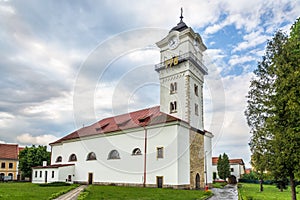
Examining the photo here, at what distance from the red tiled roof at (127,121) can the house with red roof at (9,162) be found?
20.3 m

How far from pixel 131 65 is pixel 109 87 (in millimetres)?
2929

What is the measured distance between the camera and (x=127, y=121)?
31547mm

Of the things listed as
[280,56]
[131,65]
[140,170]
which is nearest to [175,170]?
[140,170]

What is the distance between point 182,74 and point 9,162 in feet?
137

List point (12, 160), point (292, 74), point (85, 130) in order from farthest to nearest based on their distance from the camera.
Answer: point (12, 160) < point (85, 130) < point (292, 74)

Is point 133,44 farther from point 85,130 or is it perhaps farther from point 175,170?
point 85,130

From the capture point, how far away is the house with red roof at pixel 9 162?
169ft

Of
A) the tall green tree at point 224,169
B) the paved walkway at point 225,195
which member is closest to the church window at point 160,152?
the paved walkway at point 225,195

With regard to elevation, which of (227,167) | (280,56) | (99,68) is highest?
(99,68)

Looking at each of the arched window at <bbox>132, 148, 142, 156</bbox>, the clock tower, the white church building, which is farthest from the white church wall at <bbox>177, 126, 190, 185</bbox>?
the arched window at <bbox>132, 148, 142, 156</bbox>

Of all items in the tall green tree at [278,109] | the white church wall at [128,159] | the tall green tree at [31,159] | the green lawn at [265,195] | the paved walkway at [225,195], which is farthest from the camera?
the tall green tree at [31,159]

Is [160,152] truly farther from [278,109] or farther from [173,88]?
[278,109]

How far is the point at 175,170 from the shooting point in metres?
24.7

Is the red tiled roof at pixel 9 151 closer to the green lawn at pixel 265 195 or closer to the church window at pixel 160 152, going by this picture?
the church window at pixel 160 152
